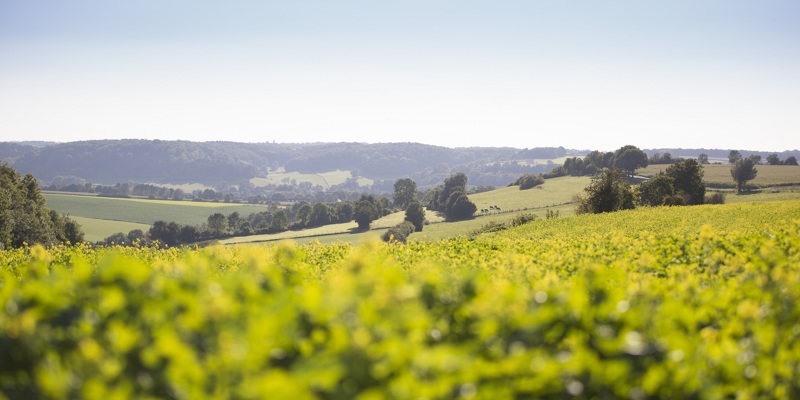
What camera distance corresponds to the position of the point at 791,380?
9.48 feet

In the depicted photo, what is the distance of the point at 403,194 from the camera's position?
11262 centimetres

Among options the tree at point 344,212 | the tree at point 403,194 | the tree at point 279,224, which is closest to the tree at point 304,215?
the tree at point 279,224

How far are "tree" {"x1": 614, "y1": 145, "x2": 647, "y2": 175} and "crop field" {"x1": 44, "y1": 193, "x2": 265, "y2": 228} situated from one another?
268 ft

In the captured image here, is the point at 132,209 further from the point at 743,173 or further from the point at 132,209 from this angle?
the point at 743,173

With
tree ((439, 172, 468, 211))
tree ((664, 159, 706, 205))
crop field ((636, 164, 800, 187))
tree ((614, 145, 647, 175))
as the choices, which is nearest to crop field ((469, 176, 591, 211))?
tree ((439, 172, 468, 211))

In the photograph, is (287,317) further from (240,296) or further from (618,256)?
(618,256)

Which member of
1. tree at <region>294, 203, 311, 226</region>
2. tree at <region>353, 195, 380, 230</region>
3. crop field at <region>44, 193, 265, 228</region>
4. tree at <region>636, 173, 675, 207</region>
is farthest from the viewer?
crop field at <region>44, 193, 265, 228</region>

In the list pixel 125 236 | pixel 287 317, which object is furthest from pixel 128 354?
pixel 125 236

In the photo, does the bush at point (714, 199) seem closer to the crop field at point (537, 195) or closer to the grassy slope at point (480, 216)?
the grassy slope at point (480, 216)

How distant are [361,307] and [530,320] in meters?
0.93

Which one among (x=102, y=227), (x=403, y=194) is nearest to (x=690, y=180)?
(x=403, y=194)

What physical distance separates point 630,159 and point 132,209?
349 ft

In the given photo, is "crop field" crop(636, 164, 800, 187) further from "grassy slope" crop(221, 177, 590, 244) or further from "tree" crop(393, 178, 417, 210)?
"tree" crop(393, 178, 417, 210)

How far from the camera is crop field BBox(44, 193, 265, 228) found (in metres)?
106
